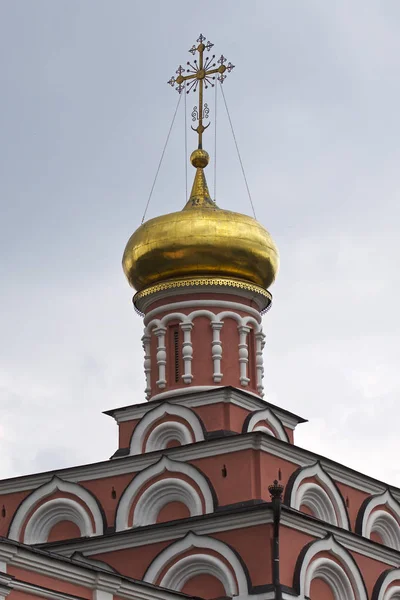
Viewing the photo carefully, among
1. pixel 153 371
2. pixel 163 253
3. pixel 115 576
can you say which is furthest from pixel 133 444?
pixel 115 576

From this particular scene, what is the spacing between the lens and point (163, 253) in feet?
61.7

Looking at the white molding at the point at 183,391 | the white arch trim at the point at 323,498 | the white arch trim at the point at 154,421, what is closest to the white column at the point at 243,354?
the white molding at the point at 183,391

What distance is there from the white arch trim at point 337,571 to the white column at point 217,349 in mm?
2761

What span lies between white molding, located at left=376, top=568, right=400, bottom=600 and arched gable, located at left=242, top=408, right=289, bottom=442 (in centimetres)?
208

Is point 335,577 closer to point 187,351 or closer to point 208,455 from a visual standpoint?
point 208,455

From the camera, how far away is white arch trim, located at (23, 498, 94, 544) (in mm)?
17578

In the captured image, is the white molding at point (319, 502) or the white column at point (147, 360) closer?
the white molding at point (319, 502)

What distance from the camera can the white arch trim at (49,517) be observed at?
57.7ft

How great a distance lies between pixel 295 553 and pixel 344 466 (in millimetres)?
1978

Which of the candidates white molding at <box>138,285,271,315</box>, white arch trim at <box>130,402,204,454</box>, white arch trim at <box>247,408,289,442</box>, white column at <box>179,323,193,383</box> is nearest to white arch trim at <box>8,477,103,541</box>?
white arch trim at <box>130,402,204,454</box>

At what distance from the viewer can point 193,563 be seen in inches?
644

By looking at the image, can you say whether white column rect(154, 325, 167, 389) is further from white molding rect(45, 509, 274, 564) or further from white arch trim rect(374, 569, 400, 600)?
white arch trim rect(374, 569, 400, 600)

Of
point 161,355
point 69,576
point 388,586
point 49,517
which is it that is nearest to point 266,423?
point 161,355

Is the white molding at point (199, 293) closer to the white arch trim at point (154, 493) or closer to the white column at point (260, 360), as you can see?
the white column at point (260, 360)
